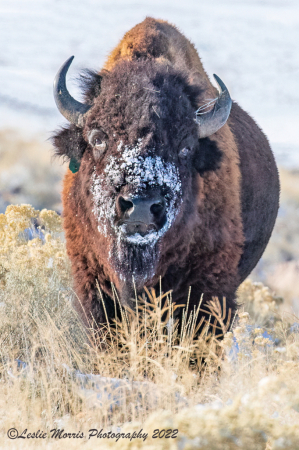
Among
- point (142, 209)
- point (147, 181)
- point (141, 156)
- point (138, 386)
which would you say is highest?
point (141, 156)

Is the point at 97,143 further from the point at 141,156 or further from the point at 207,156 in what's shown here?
the point at 207,156

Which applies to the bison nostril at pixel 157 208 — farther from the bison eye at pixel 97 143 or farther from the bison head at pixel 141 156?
the bison eye at pixel 97 143

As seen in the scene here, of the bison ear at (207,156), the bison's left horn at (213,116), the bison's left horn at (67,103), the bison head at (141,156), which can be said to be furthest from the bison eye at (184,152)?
the bison's left horn at (67,103)

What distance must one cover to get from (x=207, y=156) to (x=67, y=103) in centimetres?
141

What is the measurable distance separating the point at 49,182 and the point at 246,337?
676 inches

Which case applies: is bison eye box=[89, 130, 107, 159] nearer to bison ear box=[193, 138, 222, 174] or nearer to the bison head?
the bison head

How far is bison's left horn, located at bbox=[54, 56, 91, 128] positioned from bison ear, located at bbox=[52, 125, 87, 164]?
0.31ft

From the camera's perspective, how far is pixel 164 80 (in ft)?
14.0

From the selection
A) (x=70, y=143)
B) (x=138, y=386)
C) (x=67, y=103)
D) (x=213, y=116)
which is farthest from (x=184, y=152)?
(x=138, y=386)

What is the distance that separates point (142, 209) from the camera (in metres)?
3.48

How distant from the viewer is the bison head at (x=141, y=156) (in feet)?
12.2

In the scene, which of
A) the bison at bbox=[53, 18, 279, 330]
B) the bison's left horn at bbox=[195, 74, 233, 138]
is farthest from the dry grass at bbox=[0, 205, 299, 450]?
the bison's left horn at bbox=[195, 74, 233, 138]

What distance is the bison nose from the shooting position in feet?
11.4

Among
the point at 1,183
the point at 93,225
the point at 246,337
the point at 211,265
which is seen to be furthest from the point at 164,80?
the point at 1,183
